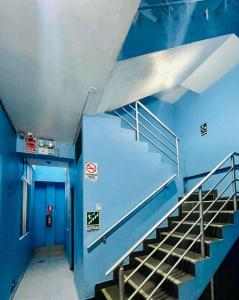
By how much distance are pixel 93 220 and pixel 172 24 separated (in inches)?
112

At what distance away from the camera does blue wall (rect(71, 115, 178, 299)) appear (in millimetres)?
3143

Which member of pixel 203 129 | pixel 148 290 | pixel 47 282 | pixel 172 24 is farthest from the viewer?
pixel 203 129

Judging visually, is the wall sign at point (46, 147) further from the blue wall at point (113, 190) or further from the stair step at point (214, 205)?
the stair step at point (214, 205)

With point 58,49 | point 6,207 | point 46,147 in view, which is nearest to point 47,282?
point 6,207

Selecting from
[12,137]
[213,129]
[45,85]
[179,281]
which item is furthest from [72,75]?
[213,129]

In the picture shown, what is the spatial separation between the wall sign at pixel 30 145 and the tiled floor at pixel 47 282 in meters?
2.74

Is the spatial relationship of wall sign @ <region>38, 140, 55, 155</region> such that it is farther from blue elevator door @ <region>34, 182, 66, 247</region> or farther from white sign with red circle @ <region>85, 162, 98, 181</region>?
blue elevator door @ <region>34, 182, 66, 247</region>

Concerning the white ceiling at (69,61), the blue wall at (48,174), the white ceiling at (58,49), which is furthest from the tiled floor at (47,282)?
the white ceiling at (58,49)

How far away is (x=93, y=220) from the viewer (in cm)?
320

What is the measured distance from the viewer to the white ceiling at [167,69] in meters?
2.47

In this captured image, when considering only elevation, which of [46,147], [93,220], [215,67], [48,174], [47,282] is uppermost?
[215,67]

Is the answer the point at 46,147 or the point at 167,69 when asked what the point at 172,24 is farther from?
the point at 46,147

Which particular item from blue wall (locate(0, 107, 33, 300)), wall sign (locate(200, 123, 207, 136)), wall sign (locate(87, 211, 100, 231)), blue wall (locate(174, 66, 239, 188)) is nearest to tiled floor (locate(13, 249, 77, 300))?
blue wall (locate(0, 107, 33, 300))

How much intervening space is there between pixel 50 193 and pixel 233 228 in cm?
722
